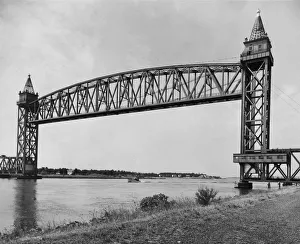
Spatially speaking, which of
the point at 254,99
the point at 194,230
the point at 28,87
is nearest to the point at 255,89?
the point at 254,99

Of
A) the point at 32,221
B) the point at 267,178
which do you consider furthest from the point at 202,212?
the point at 267,178

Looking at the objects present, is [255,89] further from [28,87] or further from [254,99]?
[28,87]

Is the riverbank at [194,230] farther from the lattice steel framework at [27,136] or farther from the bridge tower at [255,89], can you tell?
the lattice steel framework at [27,136]

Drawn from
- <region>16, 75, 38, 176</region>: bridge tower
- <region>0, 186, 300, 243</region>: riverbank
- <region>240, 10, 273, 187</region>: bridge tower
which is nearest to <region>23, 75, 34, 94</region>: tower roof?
<region>16, 75, 38, 176</region>: bridge tower

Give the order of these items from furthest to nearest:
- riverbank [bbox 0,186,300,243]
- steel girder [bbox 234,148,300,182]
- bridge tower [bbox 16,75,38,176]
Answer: bridge tower [bbox 16,75,38,176] → steel girder [bbox 234,148,300,182] → riverbank [bbox 0,186,300,243]

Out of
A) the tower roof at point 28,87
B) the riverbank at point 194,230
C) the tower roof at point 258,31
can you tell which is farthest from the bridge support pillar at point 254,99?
the tower roof at point 28,87

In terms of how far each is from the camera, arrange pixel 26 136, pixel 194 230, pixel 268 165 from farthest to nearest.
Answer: pixel 26 136 < pixel 268 165 < pixel 194 230

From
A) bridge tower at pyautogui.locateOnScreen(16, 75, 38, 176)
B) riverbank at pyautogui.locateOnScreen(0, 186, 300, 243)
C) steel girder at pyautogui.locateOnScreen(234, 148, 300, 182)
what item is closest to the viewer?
riverbank at pyautogui.locateOnScreen(0, 186, 300, 243)

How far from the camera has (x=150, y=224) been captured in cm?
1145

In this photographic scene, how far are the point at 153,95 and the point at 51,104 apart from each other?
1630 inches

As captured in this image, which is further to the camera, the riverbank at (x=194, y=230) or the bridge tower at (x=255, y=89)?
the bridge tower at (x=255, y=89)

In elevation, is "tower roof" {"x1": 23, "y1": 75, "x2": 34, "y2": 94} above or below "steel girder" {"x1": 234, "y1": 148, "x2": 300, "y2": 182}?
above

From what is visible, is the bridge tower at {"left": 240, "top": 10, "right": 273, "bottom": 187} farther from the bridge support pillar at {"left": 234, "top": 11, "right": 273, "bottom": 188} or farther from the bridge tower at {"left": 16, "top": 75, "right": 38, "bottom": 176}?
the bridge tower at {"left": 16, "top": 75, "right": 38, "bottom": 176}

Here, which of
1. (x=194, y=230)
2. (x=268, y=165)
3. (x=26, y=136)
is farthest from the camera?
(x=26, y=136)
